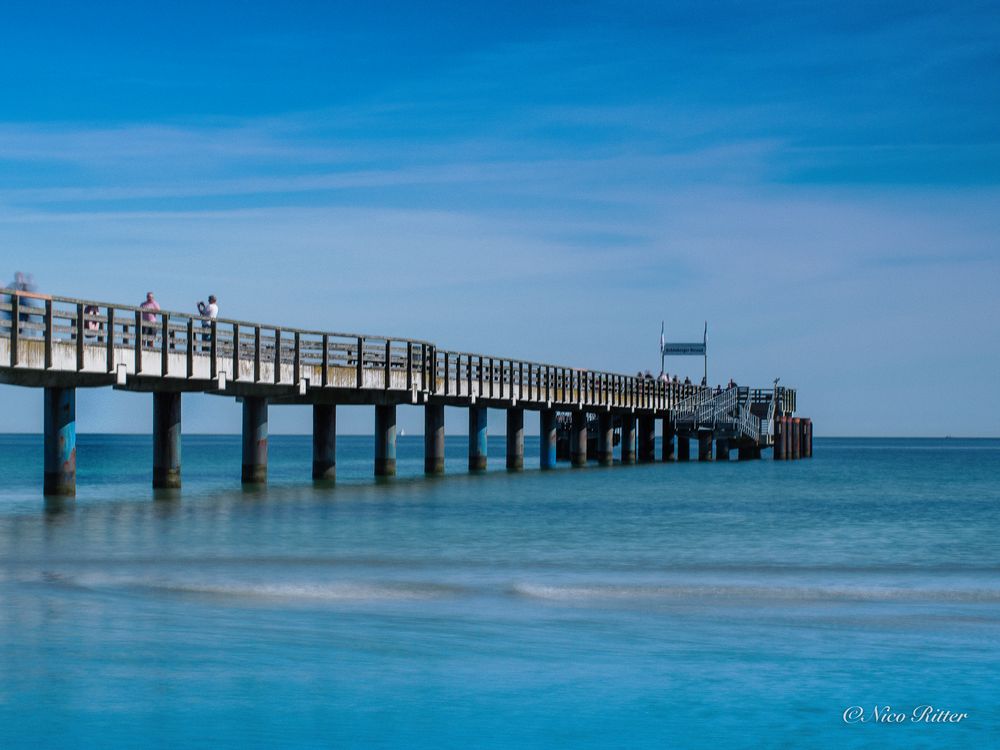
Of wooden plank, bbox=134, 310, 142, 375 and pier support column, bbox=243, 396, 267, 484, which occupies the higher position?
wooden plank, bbox=134, 310, 142, 375

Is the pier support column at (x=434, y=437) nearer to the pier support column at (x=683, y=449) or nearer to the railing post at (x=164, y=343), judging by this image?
the railing post at (x=164, y=343)

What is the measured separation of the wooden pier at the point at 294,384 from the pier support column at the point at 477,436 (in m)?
0.05

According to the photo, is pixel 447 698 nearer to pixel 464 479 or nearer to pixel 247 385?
pixel 247 385

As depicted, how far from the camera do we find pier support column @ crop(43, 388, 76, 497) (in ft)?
106

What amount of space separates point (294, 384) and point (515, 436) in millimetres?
20778

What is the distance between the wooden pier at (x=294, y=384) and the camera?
29.4m

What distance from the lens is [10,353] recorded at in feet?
89.4

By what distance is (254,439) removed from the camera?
1617 inches

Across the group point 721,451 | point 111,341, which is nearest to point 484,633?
point 111,341

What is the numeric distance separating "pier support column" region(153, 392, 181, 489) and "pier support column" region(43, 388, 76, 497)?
2650mm

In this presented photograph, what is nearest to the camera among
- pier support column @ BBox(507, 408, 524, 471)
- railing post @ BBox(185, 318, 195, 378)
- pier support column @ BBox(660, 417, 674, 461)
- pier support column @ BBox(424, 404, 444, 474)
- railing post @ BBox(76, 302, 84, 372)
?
railing post @ BBox(76, 302, 84, 372)

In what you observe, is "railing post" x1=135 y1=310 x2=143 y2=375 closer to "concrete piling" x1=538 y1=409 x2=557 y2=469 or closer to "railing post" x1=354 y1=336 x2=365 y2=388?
"railing post" x1=354 y1=336 x2=365 y2=388

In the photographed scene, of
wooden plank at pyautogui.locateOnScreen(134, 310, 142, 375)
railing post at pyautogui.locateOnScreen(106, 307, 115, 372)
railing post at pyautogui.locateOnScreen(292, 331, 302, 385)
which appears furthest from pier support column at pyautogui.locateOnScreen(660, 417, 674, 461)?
railing post at pyautogui.locateOnScreen(106, 307, 115, 372)

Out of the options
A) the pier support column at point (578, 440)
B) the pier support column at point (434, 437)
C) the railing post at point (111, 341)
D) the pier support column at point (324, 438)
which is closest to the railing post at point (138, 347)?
the railing post at point (111, 341)
